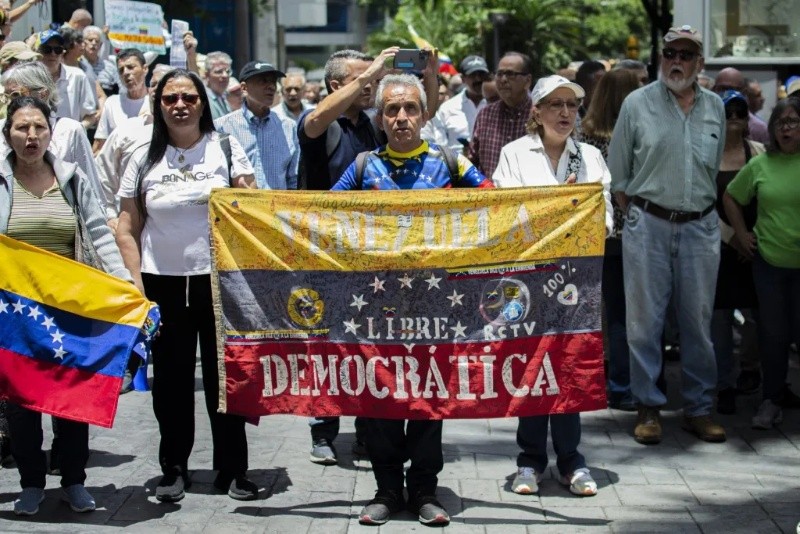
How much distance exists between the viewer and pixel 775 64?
1227 cm

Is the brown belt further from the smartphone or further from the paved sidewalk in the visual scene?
the smartphone

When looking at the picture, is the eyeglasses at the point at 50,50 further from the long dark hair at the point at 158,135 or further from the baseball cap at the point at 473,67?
the baseball cap at the point at 473,67

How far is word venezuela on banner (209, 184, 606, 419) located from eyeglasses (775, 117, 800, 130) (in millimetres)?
2489

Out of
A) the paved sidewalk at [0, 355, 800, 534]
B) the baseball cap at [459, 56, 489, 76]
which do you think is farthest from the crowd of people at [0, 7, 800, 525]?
the baseball cap at [459, 56, 489, 76]

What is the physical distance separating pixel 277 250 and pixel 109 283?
0.81 metres

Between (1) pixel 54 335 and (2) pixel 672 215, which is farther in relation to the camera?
(2) pixel 672 215

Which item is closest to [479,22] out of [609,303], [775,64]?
[775,64]

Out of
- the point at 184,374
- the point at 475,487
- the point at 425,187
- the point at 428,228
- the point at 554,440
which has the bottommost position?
the point at 475,487

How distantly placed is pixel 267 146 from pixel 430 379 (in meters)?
2.86

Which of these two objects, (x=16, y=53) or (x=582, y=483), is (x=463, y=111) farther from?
(x=582, y=483)

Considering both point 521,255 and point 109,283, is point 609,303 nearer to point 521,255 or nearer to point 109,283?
point 521,255

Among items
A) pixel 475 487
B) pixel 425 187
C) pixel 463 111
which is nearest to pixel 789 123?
pixel 425 187

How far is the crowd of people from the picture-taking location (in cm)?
647

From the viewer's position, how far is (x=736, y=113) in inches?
346
